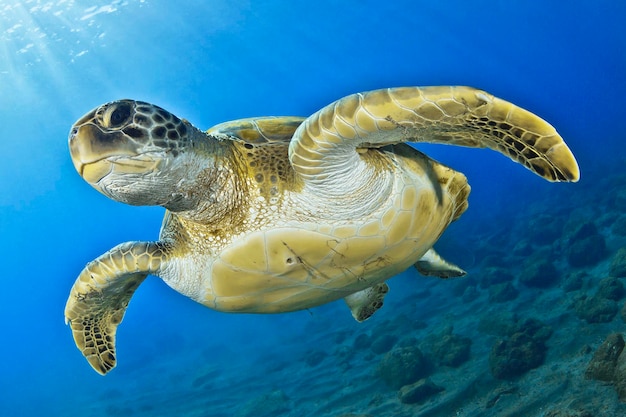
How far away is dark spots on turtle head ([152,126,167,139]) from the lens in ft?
7.40

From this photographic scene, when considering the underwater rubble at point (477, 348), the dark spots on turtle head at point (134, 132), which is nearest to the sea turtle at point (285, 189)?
the dark spots on turtle head at point (134, 132)

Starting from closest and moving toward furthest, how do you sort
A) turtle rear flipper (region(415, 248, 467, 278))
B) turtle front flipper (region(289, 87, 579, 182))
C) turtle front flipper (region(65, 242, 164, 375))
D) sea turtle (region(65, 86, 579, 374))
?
1. turtle front flipper (region(289, 87, 579, 182))
2. sea turtle (region(65, 86, 579, 374))
3. turtle front flipper (region(65, 242, 164, 375))
4. turtle rear flipper (region(415, 248, 467, 278))

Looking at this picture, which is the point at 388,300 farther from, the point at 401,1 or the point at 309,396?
the point at 401,1

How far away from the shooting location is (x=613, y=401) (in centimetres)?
481

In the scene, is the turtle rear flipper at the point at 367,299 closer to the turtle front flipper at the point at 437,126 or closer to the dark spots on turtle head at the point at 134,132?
the turtle front flipper at the point at 437,126

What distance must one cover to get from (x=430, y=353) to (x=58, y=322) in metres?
89.7

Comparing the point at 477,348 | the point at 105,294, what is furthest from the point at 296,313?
the point at 105,294

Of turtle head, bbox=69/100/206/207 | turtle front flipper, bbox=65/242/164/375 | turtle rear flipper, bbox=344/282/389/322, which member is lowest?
turtle rear flipper, bbox=344/282/389/322

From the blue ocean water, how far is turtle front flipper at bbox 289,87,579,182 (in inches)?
155

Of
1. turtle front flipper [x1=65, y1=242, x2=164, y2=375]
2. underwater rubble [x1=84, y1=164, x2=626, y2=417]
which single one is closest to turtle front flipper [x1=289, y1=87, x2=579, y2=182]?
turtle front flipper [x1=65, y1=242, x2=164, y2=375]

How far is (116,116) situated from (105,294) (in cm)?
197

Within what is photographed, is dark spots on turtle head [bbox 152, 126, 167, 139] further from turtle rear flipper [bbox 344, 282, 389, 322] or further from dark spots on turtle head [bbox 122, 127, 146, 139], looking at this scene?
turtle rear flipper [bbox 344, 282, 389, 322]

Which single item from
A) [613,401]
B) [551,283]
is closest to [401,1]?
[551,283]

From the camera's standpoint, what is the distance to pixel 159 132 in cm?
228
